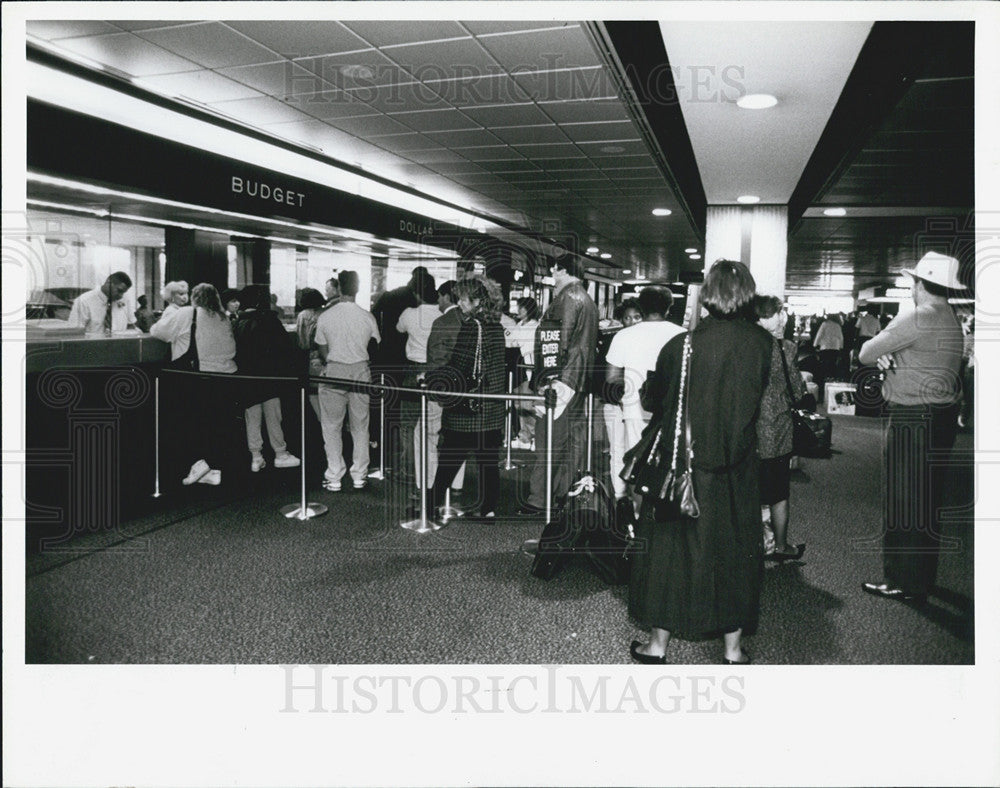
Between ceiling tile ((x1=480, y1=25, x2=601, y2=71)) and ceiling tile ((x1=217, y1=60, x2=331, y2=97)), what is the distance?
1.23m

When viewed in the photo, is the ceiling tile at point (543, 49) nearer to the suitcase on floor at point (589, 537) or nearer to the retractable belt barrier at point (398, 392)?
the retractable belt barrier at point (398, 392)

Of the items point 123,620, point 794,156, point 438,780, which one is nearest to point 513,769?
point 438,780

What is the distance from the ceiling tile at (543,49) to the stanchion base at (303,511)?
2915mm

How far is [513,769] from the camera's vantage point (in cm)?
235

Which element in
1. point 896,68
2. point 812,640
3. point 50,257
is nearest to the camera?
point 812,640

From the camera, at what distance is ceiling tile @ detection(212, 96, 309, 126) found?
18.4ft

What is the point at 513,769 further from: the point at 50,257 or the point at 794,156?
the point at 50,257

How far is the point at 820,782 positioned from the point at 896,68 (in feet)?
11.0

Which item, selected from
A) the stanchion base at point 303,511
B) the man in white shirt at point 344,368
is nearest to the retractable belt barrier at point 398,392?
the stanchion base at point 303,511

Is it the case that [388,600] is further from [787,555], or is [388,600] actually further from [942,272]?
[942,272]

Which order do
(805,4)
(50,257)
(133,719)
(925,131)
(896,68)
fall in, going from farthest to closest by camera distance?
(50,257) → (925,131) → (896,68) → (133,719) → (805,4)

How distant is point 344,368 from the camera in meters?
5.71

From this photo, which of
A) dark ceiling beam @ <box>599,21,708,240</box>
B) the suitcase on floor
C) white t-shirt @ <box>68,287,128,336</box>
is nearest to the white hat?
the suitcase on floor

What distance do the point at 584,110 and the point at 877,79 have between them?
2028mm
